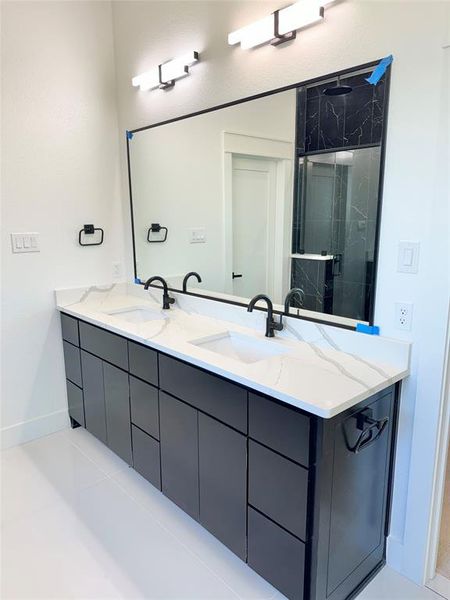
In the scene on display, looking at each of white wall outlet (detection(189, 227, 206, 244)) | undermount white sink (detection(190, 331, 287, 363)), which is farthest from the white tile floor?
white wall outlet (detection(189, 227, 206, 244))

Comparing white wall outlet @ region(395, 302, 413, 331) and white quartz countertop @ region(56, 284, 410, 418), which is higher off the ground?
white wall outlet @ region(395, 302, 413, 331)

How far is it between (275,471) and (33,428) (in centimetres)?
202

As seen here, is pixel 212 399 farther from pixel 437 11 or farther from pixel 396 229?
pixel 437 11

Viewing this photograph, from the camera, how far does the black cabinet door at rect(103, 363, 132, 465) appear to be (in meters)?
2.27

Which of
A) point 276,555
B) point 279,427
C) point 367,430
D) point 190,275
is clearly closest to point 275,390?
point 279,427

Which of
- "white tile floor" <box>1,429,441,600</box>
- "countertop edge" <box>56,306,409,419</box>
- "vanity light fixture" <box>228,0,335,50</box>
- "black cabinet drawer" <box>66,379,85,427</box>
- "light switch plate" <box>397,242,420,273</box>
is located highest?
"vanity light fixture" <box>228,0,335,50</box>

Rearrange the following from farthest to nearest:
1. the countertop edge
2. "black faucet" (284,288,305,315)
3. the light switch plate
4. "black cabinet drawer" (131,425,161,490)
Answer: "black cabinet drawer" (131,425,161,490) < "black faucet" (284,288,305,315) < the light switch plate < the countertop edge

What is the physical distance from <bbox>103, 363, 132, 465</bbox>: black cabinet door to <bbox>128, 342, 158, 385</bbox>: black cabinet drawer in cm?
13

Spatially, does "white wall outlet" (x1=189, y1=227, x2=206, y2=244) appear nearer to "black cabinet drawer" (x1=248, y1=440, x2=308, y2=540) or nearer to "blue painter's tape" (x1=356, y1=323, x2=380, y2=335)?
"blue painter's tape" (x1=356, y1=323, x2=380, y2=335)

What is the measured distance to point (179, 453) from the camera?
6.27 ft

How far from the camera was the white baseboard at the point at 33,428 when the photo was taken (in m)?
2.71

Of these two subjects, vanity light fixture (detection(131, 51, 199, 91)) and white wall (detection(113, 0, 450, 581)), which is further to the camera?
vanity light fixture (detection(131, 51, 199, 91))

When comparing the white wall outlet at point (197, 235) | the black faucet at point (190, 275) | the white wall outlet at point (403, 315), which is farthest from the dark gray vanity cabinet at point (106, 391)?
the white wall outlet at point (403, 315)

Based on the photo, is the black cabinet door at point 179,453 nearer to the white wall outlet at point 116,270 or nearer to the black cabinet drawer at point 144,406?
the black cabinet drawer at point 144,406
